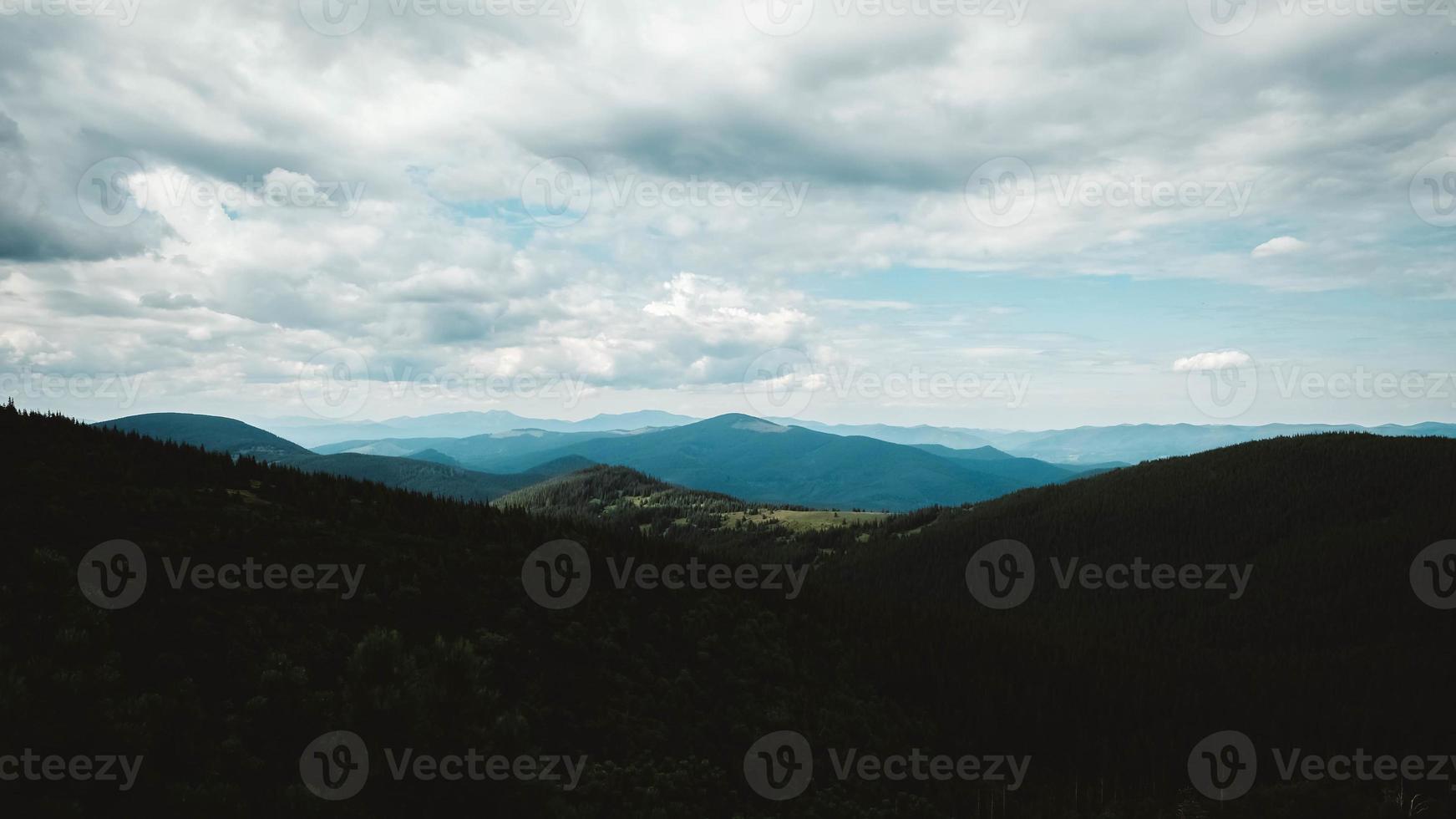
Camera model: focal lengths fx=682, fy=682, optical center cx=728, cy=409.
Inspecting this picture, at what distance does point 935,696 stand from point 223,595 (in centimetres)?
3033

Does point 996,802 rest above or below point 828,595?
below

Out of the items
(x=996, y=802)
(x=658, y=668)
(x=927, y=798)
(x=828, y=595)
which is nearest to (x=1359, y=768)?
(x=996, y=802)

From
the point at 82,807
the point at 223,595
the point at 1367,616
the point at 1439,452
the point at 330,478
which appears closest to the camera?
→ the point at 82,807

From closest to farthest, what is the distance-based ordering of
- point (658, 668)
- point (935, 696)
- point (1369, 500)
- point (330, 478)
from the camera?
point (658, 668) < point (935, 696) < point (330, 478) < point (1369, 500)

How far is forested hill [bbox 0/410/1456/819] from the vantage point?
637 inches

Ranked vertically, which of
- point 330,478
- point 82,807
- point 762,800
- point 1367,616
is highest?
point 330,478

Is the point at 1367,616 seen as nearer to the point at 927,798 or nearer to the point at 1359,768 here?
the point at 1359,768

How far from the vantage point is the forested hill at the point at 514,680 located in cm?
1619

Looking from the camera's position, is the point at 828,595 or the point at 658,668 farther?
the point at 828,595

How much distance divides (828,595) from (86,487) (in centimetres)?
3737

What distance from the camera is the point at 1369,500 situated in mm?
116562

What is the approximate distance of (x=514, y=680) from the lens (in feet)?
77.7

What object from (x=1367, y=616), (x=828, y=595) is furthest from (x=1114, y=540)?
(x=828, y=595)

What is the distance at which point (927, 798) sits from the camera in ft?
80.5
